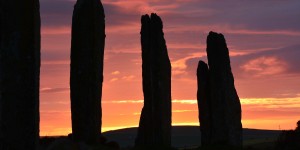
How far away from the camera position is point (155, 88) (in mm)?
35750

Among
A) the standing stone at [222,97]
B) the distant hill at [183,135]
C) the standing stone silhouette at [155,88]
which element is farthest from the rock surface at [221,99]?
the distant hill at [183,135]

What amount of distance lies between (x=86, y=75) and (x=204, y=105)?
29.8 ft

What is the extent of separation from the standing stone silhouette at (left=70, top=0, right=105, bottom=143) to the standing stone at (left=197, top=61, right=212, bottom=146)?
820cm

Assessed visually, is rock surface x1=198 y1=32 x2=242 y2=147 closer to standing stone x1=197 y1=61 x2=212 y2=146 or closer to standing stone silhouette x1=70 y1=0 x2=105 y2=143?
standing stone x1=197 y1=61 x2=212 y2=146

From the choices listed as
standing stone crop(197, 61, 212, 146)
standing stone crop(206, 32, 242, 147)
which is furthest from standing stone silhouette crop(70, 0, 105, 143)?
standing stone crop(197, 61, 212, 146)

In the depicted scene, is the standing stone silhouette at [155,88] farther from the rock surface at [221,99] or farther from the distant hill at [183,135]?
the distant hill at [183,135]

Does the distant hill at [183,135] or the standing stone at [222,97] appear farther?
the distant hill at [183,135]

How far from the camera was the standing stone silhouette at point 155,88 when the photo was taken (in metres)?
35.5

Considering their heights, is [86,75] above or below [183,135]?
above
